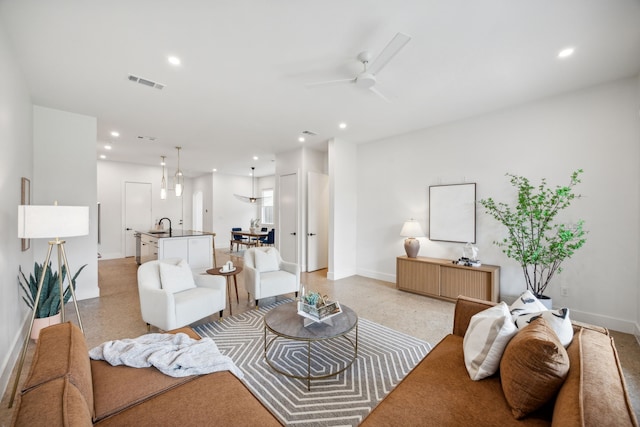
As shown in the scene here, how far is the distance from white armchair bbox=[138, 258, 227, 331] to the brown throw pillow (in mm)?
2770

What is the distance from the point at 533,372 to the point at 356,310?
2627 millimetres

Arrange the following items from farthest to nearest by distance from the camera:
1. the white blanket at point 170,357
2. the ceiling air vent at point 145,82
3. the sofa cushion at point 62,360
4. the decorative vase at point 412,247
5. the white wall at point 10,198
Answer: the decorative vase at point 412,247 < the ceiling air vent at point 145,82 < the white wall at point 10,198 < the white blanket at point 170,357 < the sofa cushion at point 62,360

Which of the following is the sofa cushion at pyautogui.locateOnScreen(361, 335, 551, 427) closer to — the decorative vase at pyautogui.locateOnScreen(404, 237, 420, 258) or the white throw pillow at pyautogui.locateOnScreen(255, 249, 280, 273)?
the white throw pillow at pyautogui.locateOnScreen(255, 249, 280, 273)

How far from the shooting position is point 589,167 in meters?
3.23

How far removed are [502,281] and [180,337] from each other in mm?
4114

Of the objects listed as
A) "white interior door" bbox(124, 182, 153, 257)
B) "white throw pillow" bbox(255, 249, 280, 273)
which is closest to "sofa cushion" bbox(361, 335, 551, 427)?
"white throw pillow" bbox(255, 249, 280, 273)

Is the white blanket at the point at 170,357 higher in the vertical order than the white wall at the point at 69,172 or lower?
lower

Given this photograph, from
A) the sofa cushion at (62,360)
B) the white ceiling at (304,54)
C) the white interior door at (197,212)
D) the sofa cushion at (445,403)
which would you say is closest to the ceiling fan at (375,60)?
the white ceiling at (304,54)

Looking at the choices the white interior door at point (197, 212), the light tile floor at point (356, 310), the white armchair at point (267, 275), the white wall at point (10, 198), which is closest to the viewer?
the white wall at point (10, 198)

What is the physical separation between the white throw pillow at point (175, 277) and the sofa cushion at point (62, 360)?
4.60ft

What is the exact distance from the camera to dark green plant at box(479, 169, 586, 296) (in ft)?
10.5

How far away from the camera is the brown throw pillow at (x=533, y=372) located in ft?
3.77

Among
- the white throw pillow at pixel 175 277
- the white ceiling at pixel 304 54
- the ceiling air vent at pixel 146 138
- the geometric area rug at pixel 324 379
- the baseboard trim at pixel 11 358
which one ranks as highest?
the white ceiling at pixel 304 54

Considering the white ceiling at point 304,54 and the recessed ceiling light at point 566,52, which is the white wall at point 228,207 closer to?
the white ceiling at point 304,54
